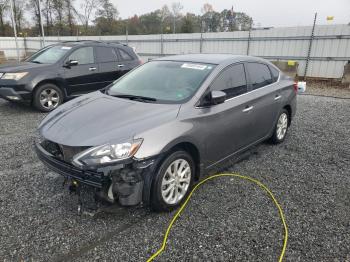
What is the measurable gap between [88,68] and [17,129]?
2.43m

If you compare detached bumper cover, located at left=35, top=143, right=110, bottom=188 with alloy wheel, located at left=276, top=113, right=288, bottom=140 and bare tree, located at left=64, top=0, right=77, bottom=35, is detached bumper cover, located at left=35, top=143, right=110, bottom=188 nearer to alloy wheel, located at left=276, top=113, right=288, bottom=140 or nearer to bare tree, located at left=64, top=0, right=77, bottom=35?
alloy wheel, located at left=276, top=113, right=288, bottom=140

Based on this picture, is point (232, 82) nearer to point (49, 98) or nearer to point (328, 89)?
point (49, 98)

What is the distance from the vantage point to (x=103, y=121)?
2.85 metres

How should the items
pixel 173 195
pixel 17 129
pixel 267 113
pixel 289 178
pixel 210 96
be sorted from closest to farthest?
pixel 173 195
pixel 210 96
pixel 289 178
pixel 267 113
pixel 17 129

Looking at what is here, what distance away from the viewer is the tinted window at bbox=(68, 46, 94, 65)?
7.07 m

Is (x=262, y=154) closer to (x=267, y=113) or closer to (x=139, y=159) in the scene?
(x=267, y=113)

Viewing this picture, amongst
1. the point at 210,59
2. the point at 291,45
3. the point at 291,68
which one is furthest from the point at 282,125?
the point at 291,45

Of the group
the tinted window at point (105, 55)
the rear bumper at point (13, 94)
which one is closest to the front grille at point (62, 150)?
the rear bumper at point (13, 94)

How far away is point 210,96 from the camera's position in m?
3.22

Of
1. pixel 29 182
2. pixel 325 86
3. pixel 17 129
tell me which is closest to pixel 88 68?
pixel 17 129

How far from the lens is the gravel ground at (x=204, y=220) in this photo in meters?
2.44

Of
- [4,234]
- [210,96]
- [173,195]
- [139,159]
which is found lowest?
[4,234]

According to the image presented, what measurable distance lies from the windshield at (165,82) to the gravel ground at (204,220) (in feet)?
4.07

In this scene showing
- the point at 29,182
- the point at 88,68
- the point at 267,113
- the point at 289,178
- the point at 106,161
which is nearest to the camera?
the point at 106,161
